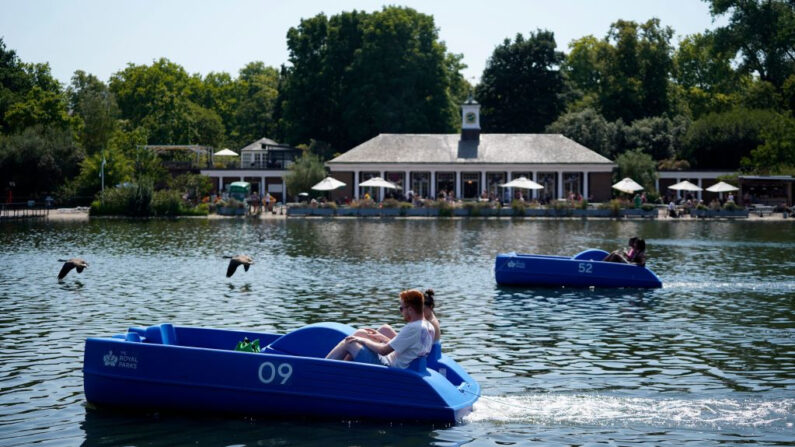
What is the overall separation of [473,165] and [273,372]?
2683 inches

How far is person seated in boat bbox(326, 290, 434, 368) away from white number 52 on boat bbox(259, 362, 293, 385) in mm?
561

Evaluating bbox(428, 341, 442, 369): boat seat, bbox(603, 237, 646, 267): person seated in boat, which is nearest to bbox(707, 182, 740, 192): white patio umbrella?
bbox(603, 237, 646, 267): person seated in boat

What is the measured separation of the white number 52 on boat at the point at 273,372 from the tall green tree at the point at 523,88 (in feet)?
294

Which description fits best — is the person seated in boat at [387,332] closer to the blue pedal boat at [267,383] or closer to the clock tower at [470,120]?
the blue pedal boat at [267,383]

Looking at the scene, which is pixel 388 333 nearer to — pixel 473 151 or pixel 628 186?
pixel 628 186

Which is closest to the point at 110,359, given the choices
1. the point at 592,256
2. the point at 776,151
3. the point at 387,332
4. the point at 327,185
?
the point at 387,332

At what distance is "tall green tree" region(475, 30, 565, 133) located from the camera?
10025 cm

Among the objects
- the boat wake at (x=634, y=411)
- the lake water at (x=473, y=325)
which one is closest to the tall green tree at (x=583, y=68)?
the lake water at (x=473, y=325)

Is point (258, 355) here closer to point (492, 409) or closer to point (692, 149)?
point (492, 409)

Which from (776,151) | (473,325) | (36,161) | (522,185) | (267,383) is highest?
(776,151)

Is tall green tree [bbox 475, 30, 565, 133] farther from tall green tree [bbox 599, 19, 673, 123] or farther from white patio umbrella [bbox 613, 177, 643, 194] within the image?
white patio umbrella [bbox 613, 177, 643, 194]

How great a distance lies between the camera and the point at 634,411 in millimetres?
12523

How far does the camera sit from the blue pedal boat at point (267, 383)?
38.6ft

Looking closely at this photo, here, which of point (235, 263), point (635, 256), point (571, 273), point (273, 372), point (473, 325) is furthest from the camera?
point (235, 263)
